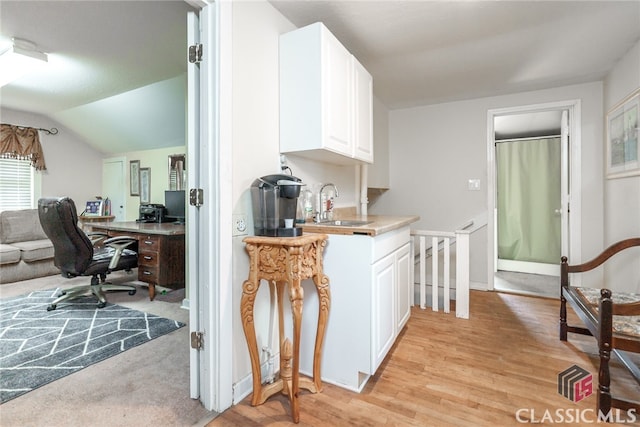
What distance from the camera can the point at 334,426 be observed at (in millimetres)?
1355

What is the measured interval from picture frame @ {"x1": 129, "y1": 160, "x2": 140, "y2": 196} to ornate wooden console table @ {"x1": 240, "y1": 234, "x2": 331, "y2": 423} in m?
4.81

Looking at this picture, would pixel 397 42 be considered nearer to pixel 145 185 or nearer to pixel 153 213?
pixel 153 213

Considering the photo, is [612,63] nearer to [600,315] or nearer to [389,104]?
[389,104]

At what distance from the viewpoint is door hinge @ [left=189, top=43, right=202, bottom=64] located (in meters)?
1.50

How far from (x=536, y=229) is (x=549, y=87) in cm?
202

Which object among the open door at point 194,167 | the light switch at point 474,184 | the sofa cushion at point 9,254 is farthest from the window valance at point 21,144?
the light switch at point 474,184

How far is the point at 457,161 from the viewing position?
11.8ft

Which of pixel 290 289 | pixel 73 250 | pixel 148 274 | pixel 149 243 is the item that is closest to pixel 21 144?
pixel 73 250

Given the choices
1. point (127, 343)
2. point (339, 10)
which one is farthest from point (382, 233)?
point (127, 343)

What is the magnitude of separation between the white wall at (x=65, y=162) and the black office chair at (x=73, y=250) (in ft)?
9.54

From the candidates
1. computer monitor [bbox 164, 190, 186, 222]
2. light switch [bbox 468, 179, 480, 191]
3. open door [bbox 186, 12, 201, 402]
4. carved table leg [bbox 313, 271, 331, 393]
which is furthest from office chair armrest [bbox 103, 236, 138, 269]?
light switch [bbox 468, 179, 480, 191]

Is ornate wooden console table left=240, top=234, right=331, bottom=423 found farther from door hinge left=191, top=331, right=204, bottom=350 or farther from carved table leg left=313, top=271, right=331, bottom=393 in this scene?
door hinge left=191, top=331, right=204, bottom=350

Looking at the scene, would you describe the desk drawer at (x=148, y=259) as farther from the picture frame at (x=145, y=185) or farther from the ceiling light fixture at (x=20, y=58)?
the picture frame at (x=145, y=185)

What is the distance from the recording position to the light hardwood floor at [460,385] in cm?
142
